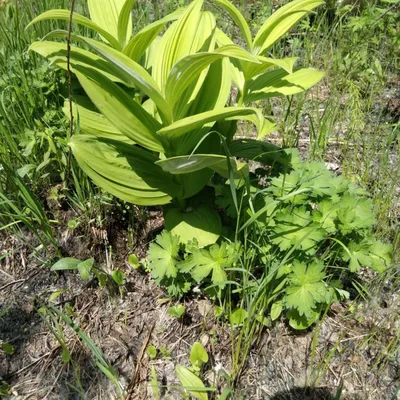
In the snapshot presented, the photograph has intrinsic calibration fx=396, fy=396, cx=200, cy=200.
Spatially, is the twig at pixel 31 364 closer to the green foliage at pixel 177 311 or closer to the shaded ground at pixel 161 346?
the shaded ground at pixel 161 346

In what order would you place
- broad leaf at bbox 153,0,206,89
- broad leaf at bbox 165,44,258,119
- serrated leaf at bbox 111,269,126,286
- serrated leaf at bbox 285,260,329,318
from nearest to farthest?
broad leaf at bbox 165,44,258,119 → serrated leaf at bbox 285,260,329,318 → broad leaf at bbox 153,0,206,89 → serrated leaf at bbox 111,269,126,286

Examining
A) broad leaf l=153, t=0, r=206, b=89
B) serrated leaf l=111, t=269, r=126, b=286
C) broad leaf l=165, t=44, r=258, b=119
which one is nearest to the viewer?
broad leaf l=165, t=44, r=258, b=119

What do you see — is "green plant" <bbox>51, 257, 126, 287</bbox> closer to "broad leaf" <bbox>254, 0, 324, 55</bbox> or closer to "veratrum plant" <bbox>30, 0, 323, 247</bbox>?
"veratrum plant" <bbox>30, 0, 323, 247</bbox>

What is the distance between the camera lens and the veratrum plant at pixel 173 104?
1293 millimetres

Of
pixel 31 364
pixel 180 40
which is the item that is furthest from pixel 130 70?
pixel 31 364

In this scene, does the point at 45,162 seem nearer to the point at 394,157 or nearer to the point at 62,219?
the point at 62,219

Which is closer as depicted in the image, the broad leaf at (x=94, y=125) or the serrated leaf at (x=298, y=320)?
the serrated leaf at (x=298, y=320)

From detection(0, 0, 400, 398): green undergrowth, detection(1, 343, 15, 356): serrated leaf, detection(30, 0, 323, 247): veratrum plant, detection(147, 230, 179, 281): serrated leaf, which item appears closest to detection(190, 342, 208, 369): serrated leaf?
detection(0, 0, 400, 398): green undergrowth

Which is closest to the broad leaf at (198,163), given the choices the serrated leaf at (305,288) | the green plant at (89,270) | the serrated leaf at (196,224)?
the serrated leaf at (196,224)

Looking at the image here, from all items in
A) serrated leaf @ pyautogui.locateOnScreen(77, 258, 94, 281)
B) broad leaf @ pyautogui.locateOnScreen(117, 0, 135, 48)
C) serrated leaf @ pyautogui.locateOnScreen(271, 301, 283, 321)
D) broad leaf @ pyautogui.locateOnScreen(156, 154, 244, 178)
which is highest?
broad leaf @ pyautogui.locateOnScreen(117, 0, 135, 48)

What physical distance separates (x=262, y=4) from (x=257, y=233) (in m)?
2.25

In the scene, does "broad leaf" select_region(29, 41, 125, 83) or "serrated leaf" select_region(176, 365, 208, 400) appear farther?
"broad leaf" select_region(29, 41, 125, 83)

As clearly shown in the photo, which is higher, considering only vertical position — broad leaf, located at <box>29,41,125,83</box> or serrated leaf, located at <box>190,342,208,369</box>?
broad leaf, located at <box>29,41,125,83</box>

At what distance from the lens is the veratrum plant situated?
1293 mm
